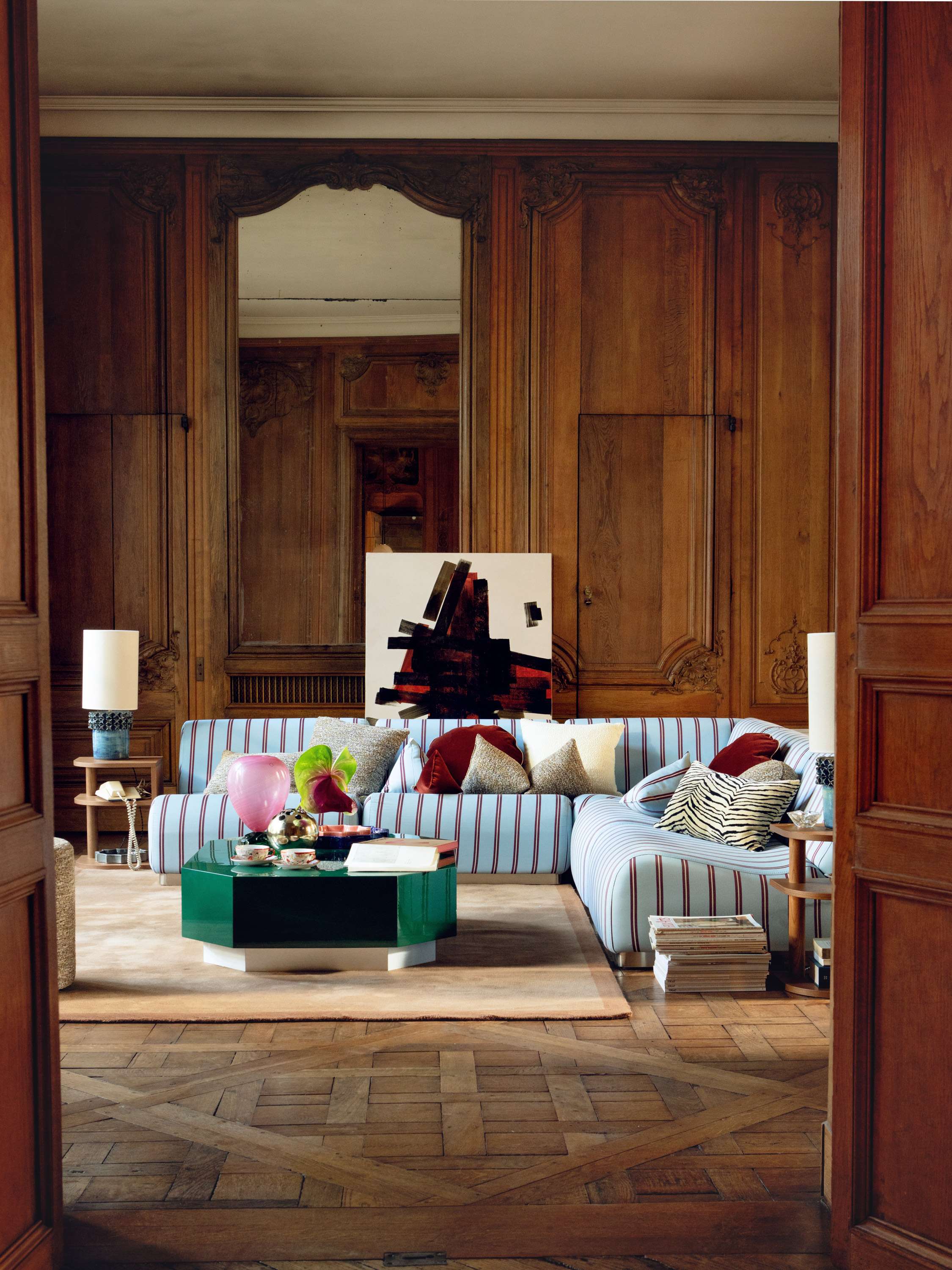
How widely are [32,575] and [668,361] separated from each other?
5.18m

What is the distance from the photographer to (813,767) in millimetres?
4684

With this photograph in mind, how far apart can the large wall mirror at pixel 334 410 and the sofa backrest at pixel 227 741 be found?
27.1 inches

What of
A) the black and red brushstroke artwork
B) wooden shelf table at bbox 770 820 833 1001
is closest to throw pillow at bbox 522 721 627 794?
the black and red brushstroke artwork

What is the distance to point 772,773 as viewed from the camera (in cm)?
481

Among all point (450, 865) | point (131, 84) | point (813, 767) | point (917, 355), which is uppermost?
point (131, 84)

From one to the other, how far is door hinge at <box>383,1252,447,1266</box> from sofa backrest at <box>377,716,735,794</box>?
12.9 ft

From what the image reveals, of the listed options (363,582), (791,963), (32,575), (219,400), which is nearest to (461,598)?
(363,582)

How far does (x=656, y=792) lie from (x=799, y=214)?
11.8 feet

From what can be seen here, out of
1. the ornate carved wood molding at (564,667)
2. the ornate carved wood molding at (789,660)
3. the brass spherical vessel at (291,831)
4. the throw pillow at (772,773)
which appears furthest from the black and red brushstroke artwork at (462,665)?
the brass spherical vessel at (291,831)

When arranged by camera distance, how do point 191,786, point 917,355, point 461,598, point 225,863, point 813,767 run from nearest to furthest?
point 917,355
point 225,863
point 813,767
point 191,786
point 461,598

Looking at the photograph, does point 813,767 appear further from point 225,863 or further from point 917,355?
point 917,355

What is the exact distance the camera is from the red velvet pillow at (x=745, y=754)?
5.23m

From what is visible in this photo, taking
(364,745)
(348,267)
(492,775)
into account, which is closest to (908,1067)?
(492,775)

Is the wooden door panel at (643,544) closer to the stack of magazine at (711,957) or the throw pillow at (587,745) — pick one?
the throw pillow at (587,745)
